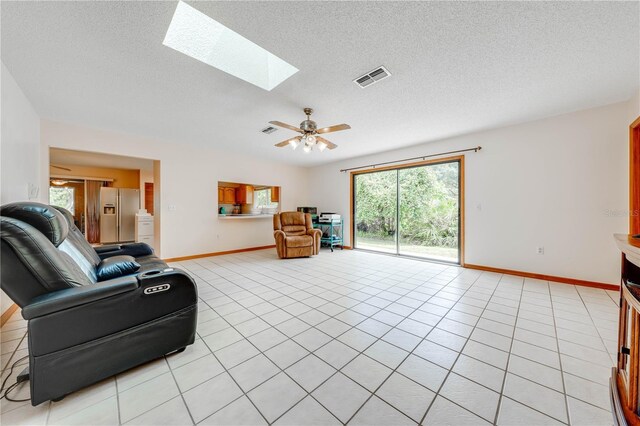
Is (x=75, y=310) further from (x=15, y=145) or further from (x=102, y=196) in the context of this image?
(x=102, y=196)

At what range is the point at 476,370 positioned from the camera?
5.04ft

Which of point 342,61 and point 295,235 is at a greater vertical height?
point 342,61

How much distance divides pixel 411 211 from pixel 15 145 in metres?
5.92

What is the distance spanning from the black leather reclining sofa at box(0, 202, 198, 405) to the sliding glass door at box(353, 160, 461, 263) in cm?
455

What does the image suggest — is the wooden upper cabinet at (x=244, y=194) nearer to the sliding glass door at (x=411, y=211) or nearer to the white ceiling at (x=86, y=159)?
the white ceiling at (x=86, y=159)

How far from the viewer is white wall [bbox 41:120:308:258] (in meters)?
3.78

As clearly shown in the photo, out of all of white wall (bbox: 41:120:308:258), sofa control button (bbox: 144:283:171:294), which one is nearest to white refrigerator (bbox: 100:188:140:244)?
white wall (bbox: 41:120:308:258)

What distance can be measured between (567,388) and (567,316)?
1331mm

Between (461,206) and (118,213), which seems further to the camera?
(118,213)

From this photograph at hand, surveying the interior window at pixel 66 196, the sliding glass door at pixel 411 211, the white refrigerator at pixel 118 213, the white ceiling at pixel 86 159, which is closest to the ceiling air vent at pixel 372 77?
the sliding glass door at pixel 411 211

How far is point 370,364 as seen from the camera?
1.60m

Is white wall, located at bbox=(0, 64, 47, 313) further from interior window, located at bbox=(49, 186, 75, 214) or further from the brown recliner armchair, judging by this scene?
interior window, located at bbox=(49, 186, 75, 214)

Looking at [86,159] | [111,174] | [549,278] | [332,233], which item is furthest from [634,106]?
[111,174]

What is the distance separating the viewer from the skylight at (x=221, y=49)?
1754mm
